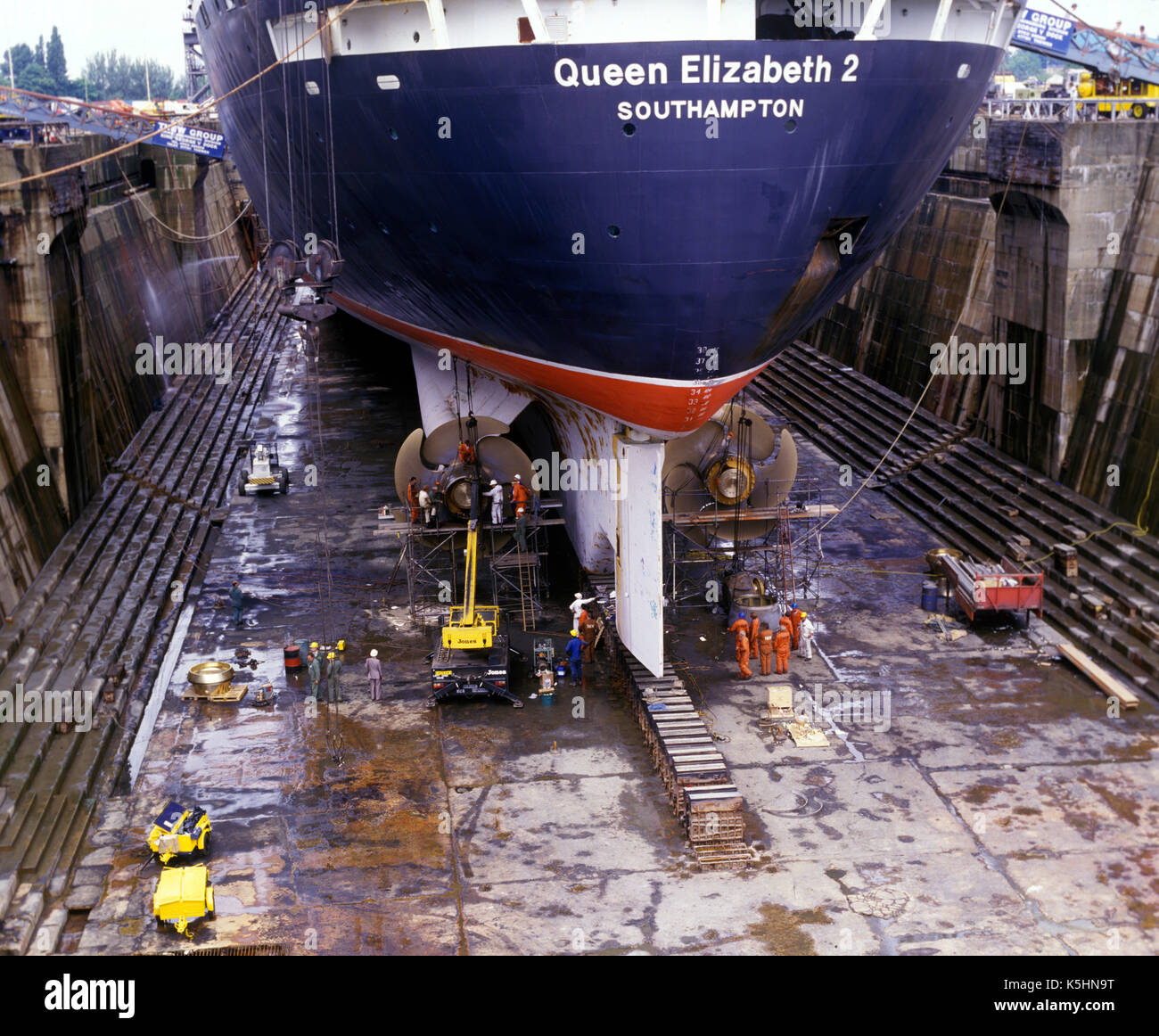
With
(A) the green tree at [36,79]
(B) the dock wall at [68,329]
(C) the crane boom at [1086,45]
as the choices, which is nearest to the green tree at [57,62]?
(A) the green tree at [36,79]

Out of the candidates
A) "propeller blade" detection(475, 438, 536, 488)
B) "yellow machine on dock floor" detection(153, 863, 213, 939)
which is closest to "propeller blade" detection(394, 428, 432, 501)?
"propeller blade" detection(475, 438, 536, 488)

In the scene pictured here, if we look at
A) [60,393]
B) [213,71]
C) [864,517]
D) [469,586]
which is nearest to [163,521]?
[60,393]

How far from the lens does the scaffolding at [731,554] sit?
22.9 m

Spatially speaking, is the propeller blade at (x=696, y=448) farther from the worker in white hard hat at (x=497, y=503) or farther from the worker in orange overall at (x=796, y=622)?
the worker in orange overall at (x=796, y=622)

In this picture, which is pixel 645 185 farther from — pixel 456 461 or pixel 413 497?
pixel 413 497

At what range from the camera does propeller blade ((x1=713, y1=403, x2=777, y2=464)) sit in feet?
76.2

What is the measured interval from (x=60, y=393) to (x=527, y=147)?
11383mm

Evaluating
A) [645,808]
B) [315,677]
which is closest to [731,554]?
[315,677]

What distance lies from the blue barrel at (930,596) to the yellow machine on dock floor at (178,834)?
13.1m

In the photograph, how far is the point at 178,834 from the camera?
51.3 ft

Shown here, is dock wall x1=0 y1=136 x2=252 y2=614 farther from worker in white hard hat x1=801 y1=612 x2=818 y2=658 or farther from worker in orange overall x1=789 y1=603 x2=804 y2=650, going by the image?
worker in white hard hat x1=801 y1=612 x2=818 y2=658

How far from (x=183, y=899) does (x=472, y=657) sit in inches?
278
